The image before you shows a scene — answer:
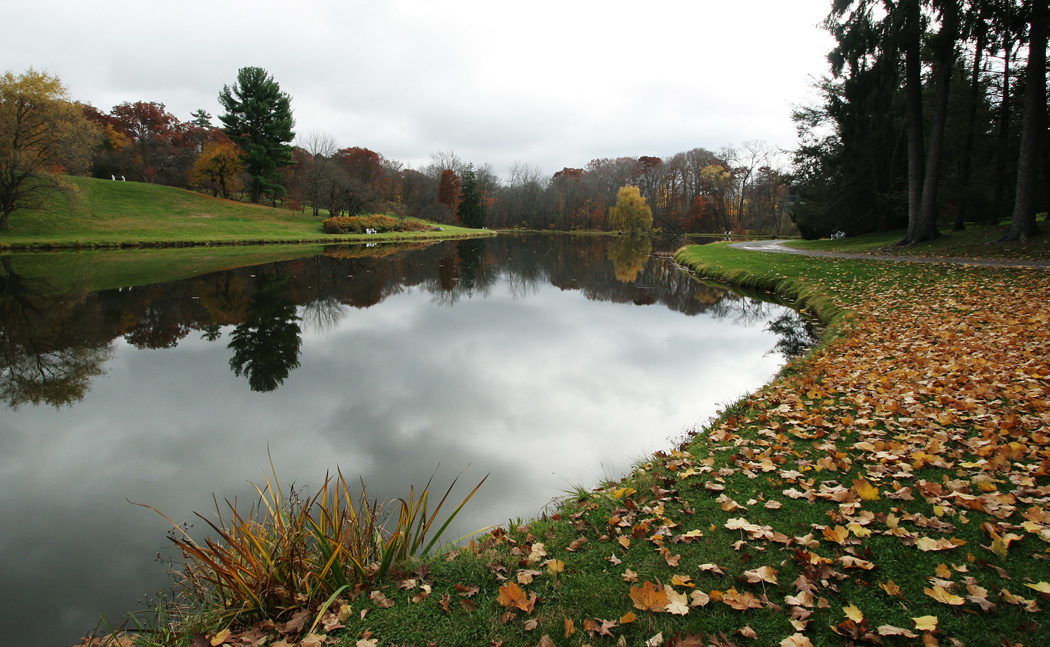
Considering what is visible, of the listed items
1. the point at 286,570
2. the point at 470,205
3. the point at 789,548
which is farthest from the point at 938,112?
the point at 470,205

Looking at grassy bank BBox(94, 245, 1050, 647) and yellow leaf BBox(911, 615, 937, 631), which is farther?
grassy bank BBox(94, 245, 1050, 647)

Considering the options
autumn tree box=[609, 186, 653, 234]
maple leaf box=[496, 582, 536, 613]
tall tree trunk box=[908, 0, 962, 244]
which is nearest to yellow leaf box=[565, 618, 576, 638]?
maple leaf box=[496, 582, 536, 613]

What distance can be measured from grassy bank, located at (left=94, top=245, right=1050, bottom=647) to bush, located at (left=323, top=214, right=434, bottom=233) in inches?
1880

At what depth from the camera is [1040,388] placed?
5168mm

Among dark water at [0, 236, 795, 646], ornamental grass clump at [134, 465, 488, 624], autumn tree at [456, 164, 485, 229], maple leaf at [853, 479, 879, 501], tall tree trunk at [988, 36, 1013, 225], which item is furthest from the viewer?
autumn tree at [456, 164, 485, 229]

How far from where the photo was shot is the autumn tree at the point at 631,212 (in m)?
75.8

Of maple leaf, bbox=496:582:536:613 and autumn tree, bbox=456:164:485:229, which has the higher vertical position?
autumn tree, bbox=456:164:485:229

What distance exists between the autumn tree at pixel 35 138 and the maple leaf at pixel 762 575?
39626 millimetres

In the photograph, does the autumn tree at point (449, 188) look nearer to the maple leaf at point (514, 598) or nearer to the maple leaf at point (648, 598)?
the maple leaf at point (514, 598)

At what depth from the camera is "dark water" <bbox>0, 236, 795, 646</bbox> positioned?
435cm

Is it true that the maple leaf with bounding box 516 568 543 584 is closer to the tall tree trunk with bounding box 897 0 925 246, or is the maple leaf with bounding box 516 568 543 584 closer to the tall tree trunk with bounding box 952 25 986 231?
the tall tree trunk with bounding box 897 0 925 246

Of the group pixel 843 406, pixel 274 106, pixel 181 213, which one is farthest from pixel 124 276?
pixel 274 106

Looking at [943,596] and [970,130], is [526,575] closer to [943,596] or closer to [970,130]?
[943,596]

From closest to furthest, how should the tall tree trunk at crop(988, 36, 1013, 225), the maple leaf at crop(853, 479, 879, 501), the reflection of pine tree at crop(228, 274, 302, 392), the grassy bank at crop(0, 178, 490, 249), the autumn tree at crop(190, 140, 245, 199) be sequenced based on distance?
the maple leaf at crop(853, 479, 879, 501), the reflection of pine tree at crop(228, 274, 302, 392), the tall tree trunk at crop(988, 36, 1013, 225), the grassy bank at crop(0, 178, 490, 249), the autumn tree at crop(190, 140, 245, 199)
